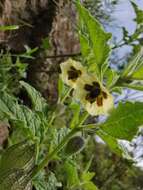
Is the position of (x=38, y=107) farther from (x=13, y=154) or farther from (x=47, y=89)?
(x=47, y=89)

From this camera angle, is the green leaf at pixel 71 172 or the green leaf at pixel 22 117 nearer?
the green leaf at pixel 22 117

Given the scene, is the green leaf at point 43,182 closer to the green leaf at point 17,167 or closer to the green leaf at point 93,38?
the green leaf at point 17,167

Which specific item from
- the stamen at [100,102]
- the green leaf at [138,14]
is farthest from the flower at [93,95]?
the green leaf at [138,14]

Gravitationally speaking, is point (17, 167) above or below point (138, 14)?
below

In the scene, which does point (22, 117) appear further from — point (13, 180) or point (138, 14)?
point (138, 14)

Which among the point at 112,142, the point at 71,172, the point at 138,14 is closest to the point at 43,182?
the point at 71,172

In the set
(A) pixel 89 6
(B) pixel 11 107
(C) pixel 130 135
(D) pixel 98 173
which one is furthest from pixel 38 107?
(D) pixel 98 173

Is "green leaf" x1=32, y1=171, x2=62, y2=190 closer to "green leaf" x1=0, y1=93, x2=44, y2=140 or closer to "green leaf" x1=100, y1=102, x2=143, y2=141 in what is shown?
"green leaf" x1=0, y1=93, x2=44, y2=140

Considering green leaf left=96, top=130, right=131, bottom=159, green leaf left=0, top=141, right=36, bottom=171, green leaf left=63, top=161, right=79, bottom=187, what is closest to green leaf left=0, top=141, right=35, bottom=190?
green leaf left=0, top=141, right=36, bottom=171
